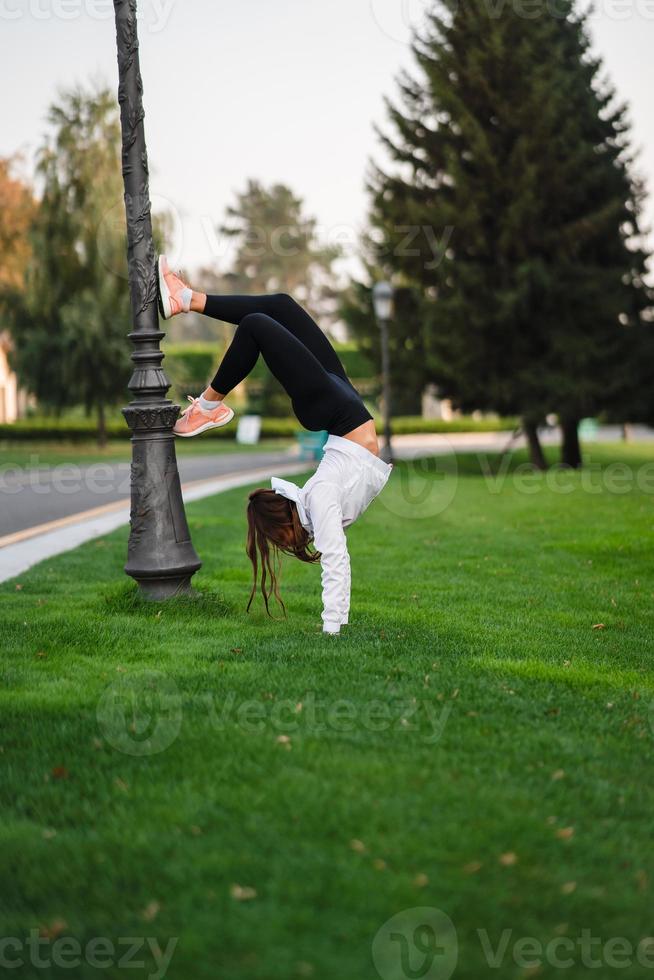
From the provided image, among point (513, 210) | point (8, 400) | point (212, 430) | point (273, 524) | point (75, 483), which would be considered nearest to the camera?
point (273, 524)

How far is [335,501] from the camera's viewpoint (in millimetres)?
5344

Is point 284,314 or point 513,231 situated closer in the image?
point 284,314

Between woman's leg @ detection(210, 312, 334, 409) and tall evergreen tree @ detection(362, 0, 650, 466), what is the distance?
16.8m

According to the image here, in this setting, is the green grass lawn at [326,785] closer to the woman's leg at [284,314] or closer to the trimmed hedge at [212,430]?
the woman's leg at [284,314]

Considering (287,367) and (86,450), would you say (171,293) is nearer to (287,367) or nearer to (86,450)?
(287,367)

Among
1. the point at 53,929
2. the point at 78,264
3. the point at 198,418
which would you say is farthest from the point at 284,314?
the point at 78,264

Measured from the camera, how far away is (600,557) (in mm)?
9266

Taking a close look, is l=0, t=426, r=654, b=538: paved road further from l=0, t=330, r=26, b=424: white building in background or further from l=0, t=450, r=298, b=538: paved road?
l=0, t=330, r=26, b=424: white building in background

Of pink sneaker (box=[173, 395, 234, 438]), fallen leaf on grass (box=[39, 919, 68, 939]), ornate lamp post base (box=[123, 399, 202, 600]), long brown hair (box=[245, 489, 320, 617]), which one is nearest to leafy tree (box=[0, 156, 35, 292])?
ornate lamp post base (box=[123, 399, 202, 600])

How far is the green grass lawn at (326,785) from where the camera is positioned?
8.04 feet

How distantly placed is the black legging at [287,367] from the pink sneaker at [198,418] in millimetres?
145

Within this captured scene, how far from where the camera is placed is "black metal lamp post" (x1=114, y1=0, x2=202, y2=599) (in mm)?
6184

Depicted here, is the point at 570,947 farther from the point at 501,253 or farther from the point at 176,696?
the point at 501,253

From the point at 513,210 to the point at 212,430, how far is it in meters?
23.8
